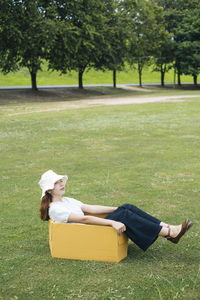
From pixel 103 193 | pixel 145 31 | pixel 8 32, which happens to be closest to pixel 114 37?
pixel 145 31

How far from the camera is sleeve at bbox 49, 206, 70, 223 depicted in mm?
6176

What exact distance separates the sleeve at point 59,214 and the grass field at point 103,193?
2.03 feet

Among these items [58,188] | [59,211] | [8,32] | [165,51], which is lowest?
[59,211]

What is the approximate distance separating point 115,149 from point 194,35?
58903 millimetres

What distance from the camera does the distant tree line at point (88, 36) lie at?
38.3 m

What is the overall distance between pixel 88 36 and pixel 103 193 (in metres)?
36.6

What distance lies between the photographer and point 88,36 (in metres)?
43.8

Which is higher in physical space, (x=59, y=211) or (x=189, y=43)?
(x=189, y=43)

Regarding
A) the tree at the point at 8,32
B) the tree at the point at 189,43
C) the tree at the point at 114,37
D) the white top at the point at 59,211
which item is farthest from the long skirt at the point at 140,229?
the tree at the point at 189,43

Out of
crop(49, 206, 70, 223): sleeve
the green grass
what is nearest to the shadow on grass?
the green grass

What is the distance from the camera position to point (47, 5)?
41781 mm

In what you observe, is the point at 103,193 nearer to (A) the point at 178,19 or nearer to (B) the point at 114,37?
(B) the point at 114,37

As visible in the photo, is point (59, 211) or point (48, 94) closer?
point (59, 211)

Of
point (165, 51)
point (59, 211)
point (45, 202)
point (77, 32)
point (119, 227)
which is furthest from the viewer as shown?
point (165, 51)
